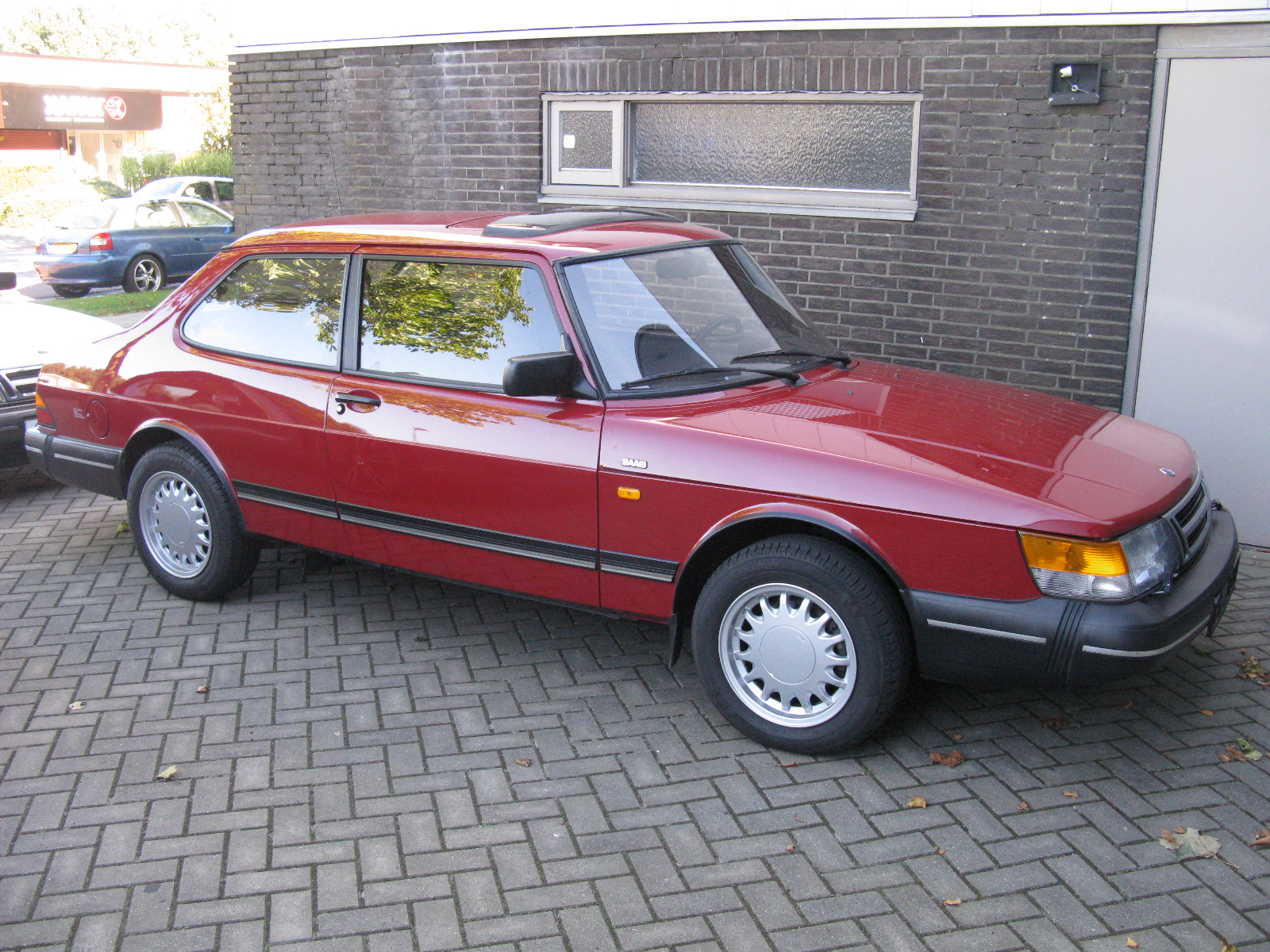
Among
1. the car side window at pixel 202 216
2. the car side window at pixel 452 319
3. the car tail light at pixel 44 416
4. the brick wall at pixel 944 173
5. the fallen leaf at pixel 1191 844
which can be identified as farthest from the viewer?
the car side window at pixel 202 216

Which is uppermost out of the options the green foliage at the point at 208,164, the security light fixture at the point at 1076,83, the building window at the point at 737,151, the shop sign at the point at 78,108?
the shop sign at the point at 78,108

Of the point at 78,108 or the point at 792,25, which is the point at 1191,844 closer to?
the point at 792,25

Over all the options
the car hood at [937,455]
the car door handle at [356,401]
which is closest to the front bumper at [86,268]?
the car door handle at [356,401]

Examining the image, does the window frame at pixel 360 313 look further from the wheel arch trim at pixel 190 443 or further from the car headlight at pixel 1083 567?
the car headlight at pixel 1083 567

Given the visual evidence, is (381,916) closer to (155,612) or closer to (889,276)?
(155,612)

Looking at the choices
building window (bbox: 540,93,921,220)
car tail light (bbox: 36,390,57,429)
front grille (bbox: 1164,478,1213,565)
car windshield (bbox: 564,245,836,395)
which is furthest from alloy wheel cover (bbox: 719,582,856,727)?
building window (bbox: 540,93,921,220)

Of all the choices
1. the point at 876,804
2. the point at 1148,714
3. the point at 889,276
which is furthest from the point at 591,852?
the point at 889,276

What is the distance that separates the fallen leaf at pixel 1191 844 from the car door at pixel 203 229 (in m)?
16.7

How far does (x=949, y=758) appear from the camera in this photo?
13.1 feet

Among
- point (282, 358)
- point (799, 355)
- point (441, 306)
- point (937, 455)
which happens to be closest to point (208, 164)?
point (282, 358)

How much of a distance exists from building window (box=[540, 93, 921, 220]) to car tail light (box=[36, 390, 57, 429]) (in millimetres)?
3973

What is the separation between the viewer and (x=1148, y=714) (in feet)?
14.2

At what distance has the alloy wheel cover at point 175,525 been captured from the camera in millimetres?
5238

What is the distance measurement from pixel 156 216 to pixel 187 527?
13843mm
